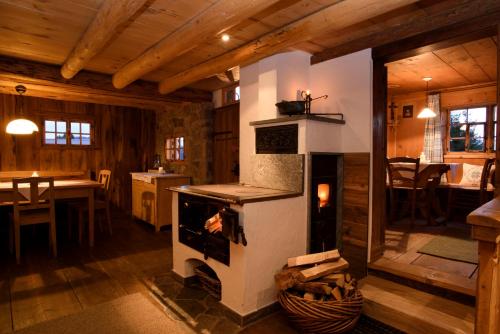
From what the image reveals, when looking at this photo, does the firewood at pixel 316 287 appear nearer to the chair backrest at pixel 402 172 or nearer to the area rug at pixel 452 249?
the area rug at pixel 452 249

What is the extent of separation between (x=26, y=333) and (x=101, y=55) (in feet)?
8.87

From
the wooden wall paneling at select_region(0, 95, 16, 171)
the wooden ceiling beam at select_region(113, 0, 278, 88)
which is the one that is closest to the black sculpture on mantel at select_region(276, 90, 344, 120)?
the wooden ceiling beam at select_region(113, 0, 278, 88)

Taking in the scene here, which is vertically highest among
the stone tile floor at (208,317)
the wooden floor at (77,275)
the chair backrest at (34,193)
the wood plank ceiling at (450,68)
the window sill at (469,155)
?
the wood plank ceiling at (450,68)

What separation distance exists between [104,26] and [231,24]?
38.0 inches

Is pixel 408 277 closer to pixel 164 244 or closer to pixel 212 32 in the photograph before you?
pixel 212 32

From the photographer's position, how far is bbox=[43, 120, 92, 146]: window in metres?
5.31

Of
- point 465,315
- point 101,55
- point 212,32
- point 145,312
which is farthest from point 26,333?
point 465,315

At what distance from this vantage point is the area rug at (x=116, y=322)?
6.59 ft

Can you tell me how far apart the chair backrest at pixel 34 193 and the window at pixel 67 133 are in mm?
2223

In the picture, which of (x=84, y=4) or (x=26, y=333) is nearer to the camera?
(x=26, y=333)

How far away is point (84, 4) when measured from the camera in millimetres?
2150

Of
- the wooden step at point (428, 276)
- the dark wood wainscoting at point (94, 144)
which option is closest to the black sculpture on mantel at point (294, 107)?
the wooden step at point (428, 276)

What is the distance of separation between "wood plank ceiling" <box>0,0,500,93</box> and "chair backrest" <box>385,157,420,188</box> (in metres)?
1.71

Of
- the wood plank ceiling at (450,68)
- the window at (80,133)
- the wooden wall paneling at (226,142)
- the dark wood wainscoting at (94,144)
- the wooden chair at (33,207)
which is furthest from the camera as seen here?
the window at (80,133)
